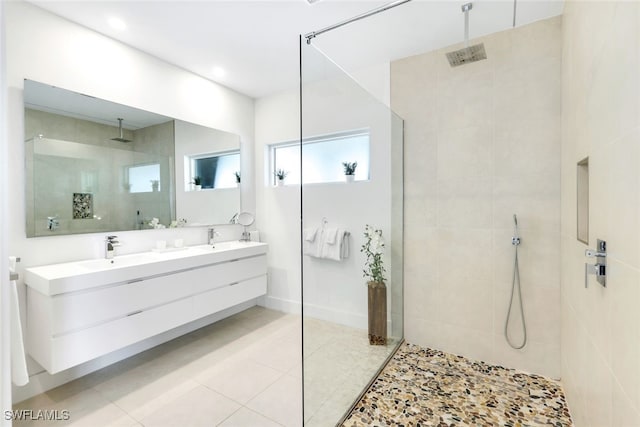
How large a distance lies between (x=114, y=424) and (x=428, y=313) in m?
2.26

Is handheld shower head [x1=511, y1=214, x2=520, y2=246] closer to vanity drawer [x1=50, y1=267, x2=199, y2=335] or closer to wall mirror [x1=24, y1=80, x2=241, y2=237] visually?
vanity drawer [x1=50, y1=267, x2=199, y2=335]

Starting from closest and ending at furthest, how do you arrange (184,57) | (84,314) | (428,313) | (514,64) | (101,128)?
(84,314)
(514,64)
(101,128)
(428,313)
(184,57)

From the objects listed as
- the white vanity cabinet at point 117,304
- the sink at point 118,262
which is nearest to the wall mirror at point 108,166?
the sink at point 118,262

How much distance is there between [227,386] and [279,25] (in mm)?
2650

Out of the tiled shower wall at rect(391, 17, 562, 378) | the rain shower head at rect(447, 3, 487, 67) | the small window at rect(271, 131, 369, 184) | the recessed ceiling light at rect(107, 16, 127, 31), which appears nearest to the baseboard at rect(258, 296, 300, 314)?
the tiled shower wall at rect(391, 17, 562, 378)

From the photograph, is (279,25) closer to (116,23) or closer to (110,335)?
(116,23)

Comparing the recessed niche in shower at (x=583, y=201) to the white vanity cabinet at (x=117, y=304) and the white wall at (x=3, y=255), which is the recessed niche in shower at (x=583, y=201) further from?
the white vanity cabinet at (x=117, y=304)

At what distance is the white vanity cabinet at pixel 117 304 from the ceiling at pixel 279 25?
1752 millimetres

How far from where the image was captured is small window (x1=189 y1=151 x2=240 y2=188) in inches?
Result: 123

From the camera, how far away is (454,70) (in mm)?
2354

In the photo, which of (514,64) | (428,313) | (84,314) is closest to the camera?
(84,314)

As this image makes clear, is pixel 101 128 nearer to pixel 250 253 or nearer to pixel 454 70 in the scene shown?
pixel 250 253

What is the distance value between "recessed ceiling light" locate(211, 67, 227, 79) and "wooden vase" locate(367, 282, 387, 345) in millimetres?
2485

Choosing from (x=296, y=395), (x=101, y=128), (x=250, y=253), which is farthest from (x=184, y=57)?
(x=296, y=395)
